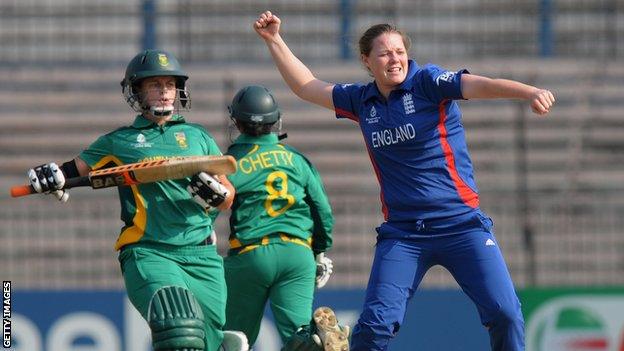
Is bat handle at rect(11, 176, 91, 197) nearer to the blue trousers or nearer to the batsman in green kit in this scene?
the blue trousers

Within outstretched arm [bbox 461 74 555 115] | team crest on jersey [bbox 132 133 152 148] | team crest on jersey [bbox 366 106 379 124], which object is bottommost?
team crest on jersey [bbox 132 133 152 148]

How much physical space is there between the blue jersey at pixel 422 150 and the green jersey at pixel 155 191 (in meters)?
0.97

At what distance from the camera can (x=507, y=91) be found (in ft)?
20.1

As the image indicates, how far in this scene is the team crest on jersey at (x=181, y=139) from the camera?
6864 millimetres

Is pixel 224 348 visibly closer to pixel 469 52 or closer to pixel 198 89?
pixel 198 89

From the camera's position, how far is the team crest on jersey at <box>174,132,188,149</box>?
686cm

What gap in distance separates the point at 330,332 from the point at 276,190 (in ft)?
4.78

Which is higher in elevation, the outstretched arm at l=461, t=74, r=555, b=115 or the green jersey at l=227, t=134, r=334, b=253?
the outstretched arm at l=461, t=74, r=555, b=115

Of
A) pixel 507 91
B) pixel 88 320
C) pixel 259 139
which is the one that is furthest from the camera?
pixel 88 320

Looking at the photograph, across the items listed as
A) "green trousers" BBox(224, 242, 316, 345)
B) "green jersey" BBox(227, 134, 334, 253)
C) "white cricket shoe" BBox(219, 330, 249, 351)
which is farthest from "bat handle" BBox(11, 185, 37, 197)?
"green trousers" BBox(224, 242, 316, 345)

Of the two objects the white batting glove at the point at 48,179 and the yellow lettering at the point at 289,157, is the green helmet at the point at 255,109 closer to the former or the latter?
the yellow lettering at the point at 289,157

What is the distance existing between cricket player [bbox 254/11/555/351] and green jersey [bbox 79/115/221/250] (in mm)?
950

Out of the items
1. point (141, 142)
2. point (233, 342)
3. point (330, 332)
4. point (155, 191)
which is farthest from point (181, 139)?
point (330, 332)

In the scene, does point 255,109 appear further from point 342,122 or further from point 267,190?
point 342,122
